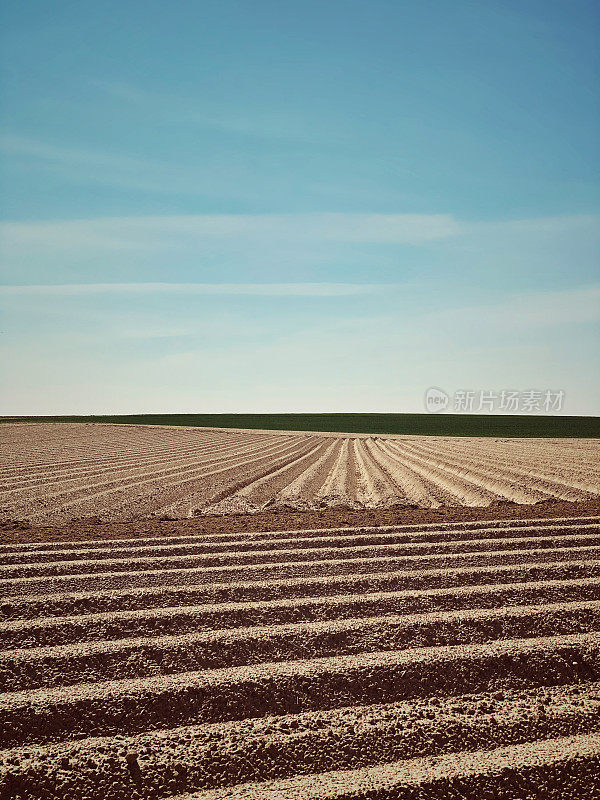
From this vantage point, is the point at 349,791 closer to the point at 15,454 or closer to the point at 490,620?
the point at 490,620

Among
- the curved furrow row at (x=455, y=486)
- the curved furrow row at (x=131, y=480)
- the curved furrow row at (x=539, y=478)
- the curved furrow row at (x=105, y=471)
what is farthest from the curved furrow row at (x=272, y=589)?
the curved furrow row at (x=105, y=471)

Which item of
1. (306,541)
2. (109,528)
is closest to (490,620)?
(306,541)

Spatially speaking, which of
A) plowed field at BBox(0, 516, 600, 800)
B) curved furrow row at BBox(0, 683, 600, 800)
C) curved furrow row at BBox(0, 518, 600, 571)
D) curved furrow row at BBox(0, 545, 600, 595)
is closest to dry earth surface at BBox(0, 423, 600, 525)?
curved furrow row at BBox(0, 518, 600, 571)

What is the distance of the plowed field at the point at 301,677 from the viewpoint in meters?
2.38

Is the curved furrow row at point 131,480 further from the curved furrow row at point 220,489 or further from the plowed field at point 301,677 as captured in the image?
the plowed field at point 301,677

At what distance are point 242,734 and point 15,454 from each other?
1484 centimetres

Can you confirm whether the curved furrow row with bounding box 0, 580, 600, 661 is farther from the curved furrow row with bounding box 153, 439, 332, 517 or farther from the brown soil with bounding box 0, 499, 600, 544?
the curved furrow row with bounding box 153, 439, 332, 517

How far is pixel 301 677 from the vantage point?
3020 millimetres

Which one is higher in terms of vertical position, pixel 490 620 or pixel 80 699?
pixel 490 620

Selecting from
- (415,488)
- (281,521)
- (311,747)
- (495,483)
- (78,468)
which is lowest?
(78,468)

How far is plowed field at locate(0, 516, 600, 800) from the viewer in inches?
93.7

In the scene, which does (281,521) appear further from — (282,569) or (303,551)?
(282,569)

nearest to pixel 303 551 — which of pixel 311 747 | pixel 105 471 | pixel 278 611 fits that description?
pixel 278 611

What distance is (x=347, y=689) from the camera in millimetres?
2926
